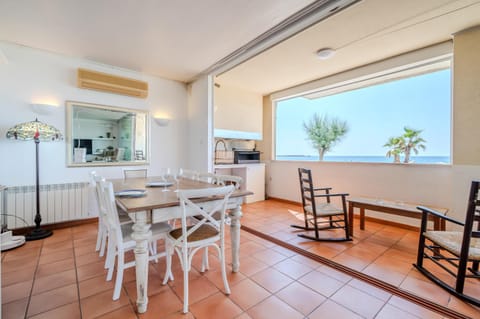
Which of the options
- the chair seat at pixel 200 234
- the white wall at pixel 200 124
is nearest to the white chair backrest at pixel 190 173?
the white wall at pixel 200 124

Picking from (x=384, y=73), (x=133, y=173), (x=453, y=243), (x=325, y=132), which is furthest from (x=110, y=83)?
(x=453, y=243)

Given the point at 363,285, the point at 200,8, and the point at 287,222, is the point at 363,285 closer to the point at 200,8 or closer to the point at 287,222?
the point at 287,222

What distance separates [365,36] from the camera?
2.66 metres

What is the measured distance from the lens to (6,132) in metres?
2.85

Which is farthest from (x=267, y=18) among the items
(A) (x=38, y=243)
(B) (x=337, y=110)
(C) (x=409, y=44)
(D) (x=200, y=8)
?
(A) (x=38, y=243)

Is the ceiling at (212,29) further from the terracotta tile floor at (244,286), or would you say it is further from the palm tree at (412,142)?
the terracotta tile floor at (244,286)

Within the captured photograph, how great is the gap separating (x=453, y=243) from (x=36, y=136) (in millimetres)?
4751

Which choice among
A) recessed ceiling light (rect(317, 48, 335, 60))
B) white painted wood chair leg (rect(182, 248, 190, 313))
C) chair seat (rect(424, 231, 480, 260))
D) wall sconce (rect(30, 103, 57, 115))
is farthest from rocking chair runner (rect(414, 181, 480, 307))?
wall sconce (rect(30, 103, 57, 115))

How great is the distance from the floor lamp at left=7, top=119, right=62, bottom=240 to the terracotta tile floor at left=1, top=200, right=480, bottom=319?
239 mm

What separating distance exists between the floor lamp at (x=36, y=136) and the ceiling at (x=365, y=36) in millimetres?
2982

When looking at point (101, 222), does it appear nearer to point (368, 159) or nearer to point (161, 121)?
point (161, 121)

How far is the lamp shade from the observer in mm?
2707

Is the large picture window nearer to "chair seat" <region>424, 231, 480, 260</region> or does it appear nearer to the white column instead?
"chair seat" <region>424, 231, 480, 260</region>

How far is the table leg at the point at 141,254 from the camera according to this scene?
149cm
